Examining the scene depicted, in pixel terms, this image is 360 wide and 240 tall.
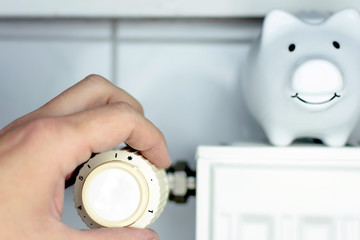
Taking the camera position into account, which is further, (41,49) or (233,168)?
(41,49)

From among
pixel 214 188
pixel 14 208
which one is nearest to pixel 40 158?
pixel 14 208

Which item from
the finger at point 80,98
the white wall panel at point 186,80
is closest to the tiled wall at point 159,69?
the white wall panel at point 186,80

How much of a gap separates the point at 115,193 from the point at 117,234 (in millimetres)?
29

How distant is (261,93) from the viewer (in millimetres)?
355

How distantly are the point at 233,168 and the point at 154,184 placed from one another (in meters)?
0.06

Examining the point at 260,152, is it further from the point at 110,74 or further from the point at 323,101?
the point at 110,74

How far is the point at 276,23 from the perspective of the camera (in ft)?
1.15

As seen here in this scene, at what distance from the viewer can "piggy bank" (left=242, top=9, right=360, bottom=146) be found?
32 cm

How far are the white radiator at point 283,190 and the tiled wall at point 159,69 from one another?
12 centimetres

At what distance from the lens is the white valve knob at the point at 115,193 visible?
0.31 meters

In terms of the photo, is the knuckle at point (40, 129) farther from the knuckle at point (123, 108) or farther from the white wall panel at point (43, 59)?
the white wall panel at point (43, 59)

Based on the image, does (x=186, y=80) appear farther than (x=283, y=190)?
Yes

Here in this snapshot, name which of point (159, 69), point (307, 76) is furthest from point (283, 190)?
point (159, 69)

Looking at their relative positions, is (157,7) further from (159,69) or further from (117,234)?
(117,234)
